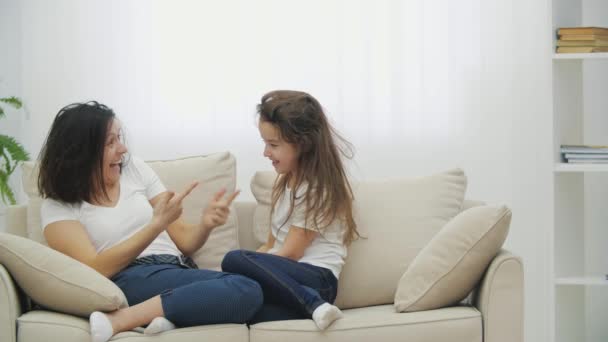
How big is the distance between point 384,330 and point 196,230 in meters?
0.71

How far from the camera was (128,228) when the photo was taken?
2.53 meters

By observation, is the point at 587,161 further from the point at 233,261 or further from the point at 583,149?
the point at 233,261

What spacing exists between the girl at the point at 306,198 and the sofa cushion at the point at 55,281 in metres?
0.39

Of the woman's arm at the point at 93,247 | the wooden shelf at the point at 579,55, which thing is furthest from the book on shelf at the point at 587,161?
the woman's arm at the point at 93,247

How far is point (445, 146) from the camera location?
3658 millimetres

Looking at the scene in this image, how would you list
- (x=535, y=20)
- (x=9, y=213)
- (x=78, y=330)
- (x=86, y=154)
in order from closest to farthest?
(x=78, y=330) < (x=86, y=154) < (x=9, y=213) < (x=535, y=20)

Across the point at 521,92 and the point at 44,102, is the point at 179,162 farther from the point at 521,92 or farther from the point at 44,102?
the point at 521,92

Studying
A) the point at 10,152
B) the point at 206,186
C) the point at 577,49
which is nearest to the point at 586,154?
the point at 577,49

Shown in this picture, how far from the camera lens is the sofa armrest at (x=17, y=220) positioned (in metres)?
2.78

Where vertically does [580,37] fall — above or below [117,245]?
above

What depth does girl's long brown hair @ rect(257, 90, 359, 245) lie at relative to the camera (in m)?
2.56

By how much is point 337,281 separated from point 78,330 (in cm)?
81

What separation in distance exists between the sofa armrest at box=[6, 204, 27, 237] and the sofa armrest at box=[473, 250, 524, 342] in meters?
1.49

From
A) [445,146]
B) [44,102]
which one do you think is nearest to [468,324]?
[445,146]
